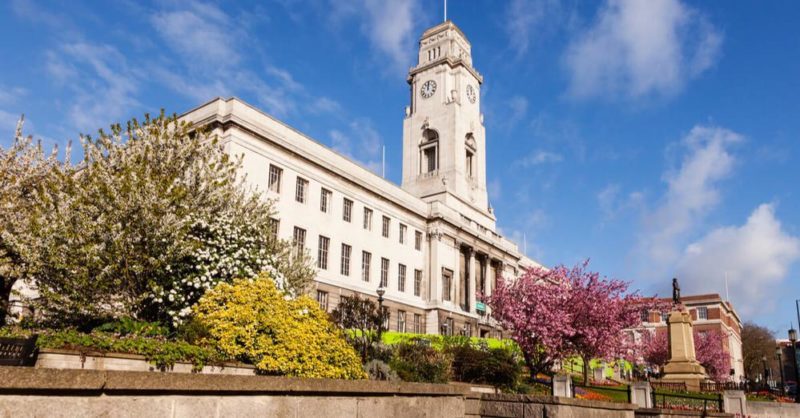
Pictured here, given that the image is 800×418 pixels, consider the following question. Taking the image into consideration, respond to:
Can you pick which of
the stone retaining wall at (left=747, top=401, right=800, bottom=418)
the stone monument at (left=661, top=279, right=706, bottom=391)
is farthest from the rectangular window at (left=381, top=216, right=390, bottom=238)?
the stone retaining wall at (left=747, top=401, right=800, bottom=418)

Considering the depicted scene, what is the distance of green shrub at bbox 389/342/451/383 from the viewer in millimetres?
21375

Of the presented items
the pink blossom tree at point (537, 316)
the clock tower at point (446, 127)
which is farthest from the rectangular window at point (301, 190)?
the clock tower at point (446, 127)

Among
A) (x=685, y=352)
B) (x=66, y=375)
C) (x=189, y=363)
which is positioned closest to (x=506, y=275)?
(x=685, y=352)

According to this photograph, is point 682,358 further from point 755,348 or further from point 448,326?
point 755,348

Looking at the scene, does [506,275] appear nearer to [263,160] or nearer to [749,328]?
[263,160]

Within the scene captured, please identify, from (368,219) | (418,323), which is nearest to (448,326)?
(418,323)

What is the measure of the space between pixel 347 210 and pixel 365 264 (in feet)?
14.8

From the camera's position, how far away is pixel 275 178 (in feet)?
128

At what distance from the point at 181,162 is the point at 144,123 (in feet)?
7.27

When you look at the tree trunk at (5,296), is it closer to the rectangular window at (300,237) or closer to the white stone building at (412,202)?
the white stone building at (412,202)

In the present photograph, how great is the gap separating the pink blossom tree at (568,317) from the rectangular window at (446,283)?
10.2m

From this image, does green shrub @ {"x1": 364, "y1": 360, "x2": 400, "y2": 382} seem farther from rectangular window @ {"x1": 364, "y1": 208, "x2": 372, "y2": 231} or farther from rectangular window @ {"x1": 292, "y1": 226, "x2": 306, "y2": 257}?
rectangular window @ {"x1": 364, "y1": 208, "x2": 372, "y2": 231}

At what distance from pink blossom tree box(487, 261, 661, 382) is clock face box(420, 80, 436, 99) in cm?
3010

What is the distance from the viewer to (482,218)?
2628 inches
